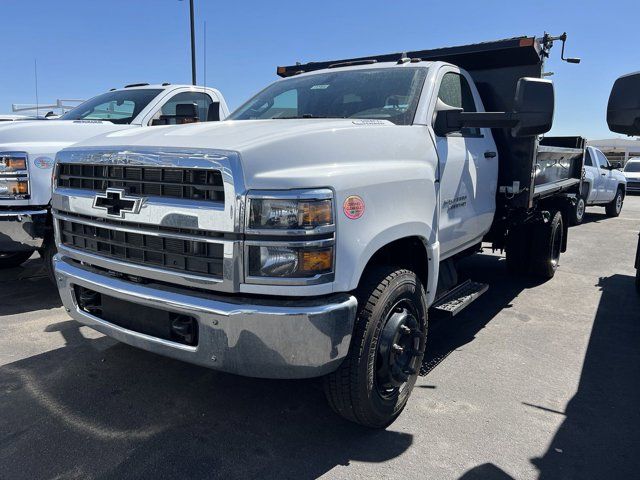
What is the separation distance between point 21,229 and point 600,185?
13.2 meters

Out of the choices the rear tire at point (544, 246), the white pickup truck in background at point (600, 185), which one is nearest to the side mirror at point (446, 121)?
the rear tire at point (544, 246)

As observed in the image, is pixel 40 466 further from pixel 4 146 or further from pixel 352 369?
pixel 4 146

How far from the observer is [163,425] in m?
3.00

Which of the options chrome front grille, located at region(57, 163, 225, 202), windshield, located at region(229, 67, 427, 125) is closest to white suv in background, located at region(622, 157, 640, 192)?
windshield, located at region(229, 67, 427, 125)

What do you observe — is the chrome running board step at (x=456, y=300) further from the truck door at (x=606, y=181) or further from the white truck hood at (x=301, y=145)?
the truck door at (x=606, y=181)

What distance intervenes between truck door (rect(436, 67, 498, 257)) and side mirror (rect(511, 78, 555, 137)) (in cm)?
54

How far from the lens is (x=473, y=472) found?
262 centimetres

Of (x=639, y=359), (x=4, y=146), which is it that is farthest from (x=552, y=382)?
(x=4, y=146)

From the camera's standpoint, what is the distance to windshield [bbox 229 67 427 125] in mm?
3529

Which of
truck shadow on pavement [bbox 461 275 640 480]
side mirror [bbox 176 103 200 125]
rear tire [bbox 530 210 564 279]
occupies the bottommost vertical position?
truck shadow on pavement [bbox 461 275 640 480]

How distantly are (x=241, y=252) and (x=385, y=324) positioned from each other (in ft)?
3.10

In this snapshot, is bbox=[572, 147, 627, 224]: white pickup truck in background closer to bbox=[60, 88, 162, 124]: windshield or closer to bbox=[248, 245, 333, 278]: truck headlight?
bbox=[60, 88, 162, 124]: windshield

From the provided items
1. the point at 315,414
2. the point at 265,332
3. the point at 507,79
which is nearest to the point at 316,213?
the point at 265,332

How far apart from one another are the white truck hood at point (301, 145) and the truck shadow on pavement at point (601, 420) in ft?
5.41
